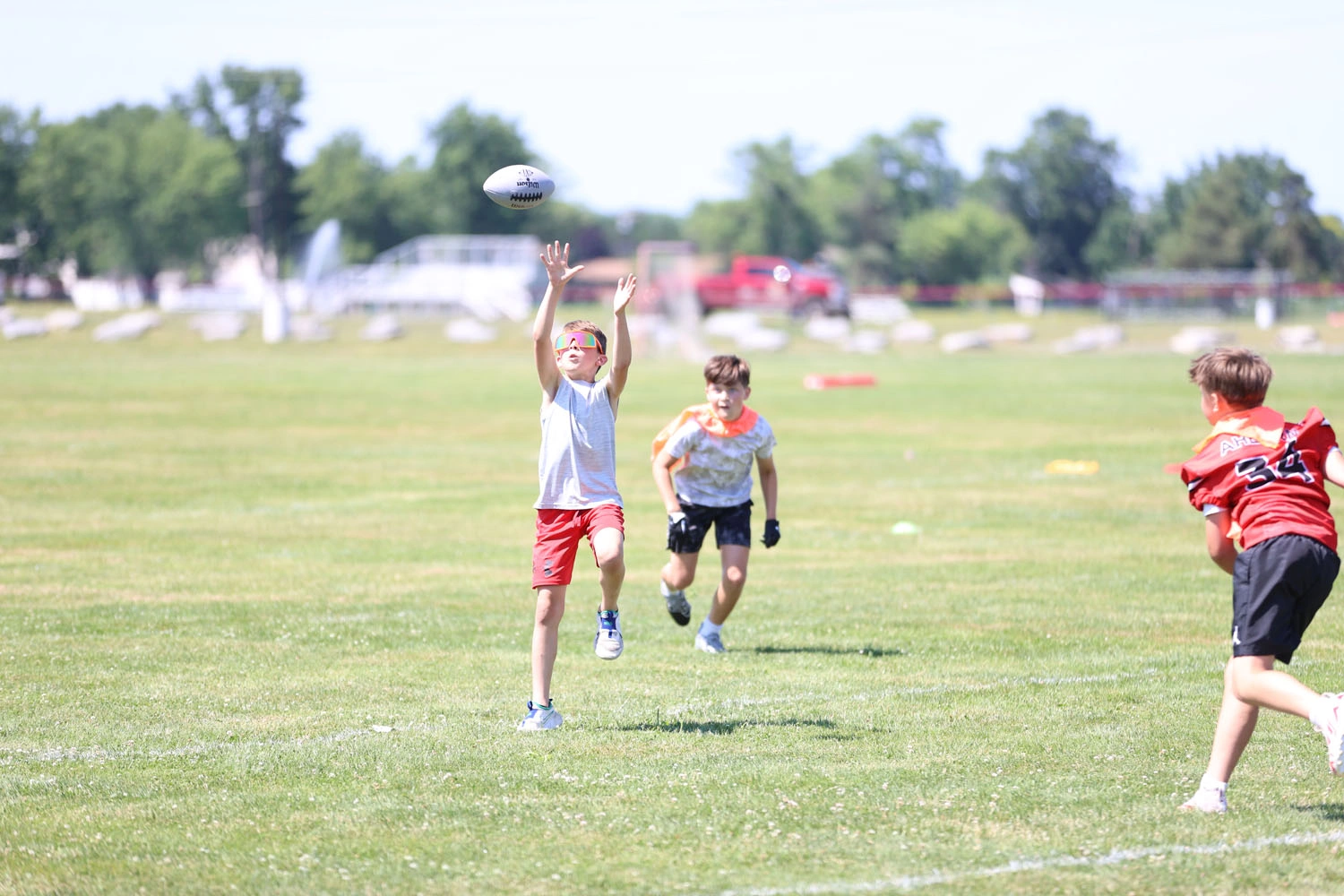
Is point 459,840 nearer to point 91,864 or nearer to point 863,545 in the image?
point 91,864

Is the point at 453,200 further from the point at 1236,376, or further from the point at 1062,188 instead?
the point at 1236,376

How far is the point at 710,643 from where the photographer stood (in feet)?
32.9

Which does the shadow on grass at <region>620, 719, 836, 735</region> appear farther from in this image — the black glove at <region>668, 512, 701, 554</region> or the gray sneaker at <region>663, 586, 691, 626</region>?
the gray sneaker at <region>663, 586, 691, 626</region>

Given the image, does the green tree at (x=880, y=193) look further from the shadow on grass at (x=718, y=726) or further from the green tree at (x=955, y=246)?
the shadow on grass at (x=718, y=726)

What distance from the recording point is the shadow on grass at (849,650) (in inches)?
386

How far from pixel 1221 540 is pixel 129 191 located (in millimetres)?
117282

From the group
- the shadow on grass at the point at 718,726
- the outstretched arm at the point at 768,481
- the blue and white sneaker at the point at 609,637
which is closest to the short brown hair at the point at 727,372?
the outstretched arm at the point at 768,481

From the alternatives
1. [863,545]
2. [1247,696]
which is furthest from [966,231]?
[1247,696]

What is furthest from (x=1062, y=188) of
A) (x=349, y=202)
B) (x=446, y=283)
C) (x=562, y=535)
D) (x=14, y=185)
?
(x=562, y=535)

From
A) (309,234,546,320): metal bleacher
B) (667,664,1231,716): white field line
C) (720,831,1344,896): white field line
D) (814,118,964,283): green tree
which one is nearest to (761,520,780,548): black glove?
(667,664,1231,716): white field line

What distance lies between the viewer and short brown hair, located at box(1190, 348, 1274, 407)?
6148 millimetres

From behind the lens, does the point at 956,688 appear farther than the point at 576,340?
Yes

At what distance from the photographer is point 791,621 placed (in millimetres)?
11102

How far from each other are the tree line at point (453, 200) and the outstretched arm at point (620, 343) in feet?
311
